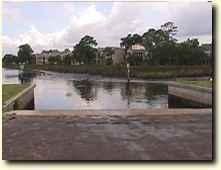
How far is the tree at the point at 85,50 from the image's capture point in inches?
2520

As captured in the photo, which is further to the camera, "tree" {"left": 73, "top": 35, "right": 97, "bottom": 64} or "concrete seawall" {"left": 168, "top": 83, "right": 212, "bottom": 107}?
"tree" {"left": 73, "top": 35, "right": 97, "bottom": 64}

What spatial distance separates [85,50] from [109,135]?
2324 inches

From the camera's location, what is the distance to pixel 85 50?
63.8 metres

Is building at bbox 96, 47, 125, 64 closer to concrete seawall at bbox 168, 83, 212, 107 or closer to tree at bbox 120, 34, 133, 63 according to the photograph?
tree at bbox 120, 34, 133, 63

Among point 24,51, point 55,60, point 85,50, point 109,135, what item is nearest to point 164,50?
point 24,51

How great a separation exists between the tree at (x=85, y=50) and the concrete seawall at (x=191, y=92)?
148 ft

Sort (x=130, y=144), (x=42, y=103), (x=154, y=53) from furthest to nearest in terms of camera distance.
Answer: (x=154, y=53), (x=42, y=103), (x=130, y=144)

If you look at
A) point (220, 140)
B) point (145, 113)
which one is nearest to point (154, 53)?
point (145, 113)

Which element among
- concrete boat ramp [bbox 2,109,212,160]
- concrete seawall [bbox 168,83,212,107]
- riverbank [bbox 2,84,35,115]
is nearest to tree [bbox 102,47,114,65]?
concrete seawall [bbox 168,83,212,107]

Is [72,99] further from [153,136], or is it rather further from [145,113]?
[153,136]

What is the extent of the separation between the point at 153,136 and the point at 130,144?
655 millimetres

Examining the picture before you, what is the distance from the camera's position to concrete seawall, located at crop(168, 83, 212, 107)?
12.7 m

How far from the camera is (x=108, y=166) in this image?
381 cm

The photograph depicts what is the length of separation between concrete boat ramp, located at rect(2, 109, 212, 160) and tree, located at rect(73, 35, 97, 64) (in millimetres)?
57015
